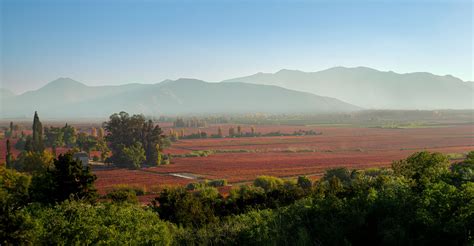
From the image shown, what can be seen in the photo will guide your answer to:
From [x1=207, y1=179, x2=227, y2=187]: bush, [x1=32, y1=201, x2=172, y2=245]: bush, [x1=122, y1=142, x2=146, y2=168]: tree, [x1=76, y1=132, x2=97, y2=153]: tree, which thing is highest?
[x1=32, y1=201, x2=172, y2=245]: bush

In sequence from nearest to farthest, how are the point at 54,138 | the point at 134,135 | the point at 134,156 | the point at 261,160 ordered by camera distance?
the point at 134,156 → the point at 134,135 → the point at 261,160 → the point at 54,138

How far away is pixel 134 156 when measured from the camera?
7475cm

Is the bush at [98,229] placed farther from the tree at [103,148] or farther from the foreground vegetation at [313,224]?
the tree at [103,148]

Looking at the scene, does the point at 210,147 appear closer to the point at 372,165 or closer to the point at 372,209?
the point at 372,165

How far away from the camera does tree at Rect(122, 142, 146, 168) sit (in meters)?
74.4

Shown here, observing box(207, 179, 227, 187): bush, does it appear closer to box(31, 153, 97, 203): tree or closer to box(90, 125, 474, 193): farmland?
box(90, 125, 474, 193): farmland

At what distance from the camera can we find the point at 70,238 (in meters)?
15.9

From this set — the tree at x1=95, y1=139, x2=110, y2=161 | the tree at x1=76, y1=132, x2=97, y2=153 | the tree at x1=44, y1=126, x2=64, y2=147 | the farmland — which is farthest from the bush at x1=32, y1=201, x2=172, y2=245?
the tree at x1=44, y1=126, x2=64, y2=147

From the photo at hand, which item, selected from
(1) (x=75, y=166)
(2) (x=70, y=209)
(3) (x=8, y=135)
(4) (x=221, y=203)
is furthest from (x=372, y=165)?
(3) (x=8, y=135)

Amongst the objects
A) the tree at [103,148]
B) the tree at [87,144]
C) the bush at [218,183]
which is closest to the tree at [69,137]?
the tree at [87,144]

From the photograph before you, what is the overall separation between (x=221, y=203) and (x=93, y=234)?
1575 centimetres

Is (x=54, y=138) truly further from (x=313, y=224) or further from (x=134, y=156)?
(x=313, y=224)

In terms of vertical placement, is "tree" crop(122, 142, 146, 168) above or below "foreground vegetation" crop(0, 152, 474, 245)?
below

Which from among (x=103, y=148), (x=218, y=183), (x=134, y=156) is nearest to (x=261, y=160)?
(x=134, y=156)
